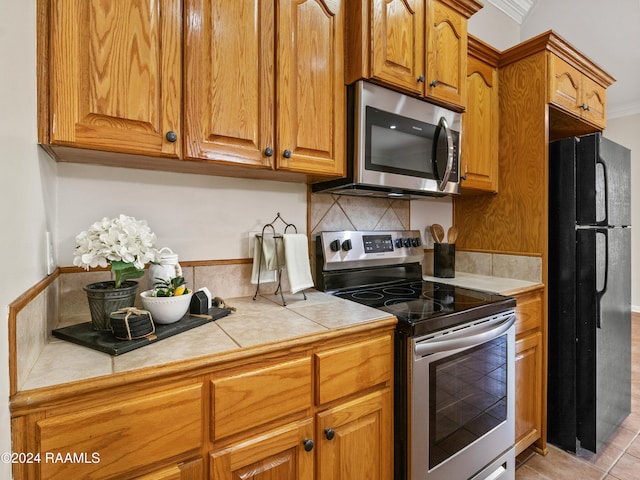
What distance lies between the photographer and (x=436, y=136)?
1.71m

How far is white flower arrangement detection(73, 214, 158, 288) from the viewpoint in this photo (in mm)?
960

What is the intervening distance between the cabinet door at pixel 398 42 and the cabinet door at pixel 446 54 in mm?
60

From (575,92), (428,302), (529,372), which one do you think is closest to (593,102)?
(575,92)

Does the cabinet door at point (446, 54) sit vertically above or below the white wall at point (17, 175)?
above

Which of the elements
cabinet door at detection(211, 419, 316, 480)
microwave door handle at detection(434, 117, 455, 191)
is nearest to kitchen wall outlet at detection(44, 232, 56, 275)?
cabinet door at detection(211, 419, 316, 480)

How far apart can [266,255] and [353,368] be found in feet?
2.05

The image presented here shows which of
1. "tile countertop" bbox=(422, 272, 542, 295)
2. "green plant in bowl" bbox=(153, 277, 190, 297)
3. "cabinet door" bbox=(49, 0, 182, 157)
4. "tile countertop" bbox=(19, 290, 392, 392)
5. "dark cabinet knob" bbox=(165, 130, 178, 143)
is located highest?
"cabinet door" bbox=(49, 0, 182, 157)

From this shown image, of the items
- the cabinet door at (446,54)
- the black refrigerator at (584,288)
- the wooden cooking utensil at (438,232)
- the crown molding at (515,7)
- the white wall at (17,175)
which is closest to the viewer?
the white wall at (17,175)

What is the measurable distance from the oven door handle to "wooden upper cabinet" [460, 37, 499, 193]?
2.72 feet

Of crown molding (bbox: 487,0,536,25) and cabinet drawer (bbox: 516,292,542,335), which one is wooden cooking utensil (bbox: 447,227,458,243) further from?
crown molding (bbox: 487,0,536,25)

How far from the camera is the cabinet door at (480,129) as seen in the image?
197 centimetres

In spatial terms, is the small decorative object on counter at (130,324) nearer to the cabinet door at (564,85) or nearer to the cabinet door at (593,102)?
the cabinet door at (564,85)

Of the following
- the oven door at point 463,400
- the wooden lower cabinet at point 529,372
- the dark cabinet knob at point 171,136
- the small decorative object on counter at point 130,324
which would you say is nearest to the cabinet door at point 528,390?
the wooden lower cabinet at point 529,372

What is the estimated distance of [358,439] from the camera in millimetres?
1153
